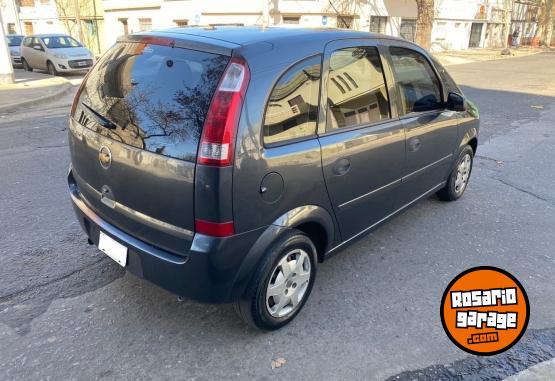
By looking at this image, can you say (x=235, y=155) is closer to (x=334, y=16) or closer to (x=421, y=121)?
(x=421, y=121)

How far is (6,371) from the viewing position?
2256mm

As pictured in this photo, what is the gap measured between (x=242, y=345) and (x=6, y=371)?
124 cm

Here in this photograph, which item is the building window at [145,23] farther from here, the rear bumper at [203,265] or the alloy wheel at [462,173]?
the rear bumper at [203,265]

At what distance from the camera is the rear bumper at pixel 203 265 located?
2.16 m

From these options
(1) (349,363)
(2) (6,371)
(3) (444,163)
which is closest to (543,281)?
(3) (444,163)

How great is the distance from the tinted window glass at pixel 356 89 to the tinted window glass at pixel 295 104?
0.15 metres

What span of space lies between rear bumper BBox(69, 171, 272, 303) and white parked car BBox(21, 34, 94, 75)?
15.0 meters

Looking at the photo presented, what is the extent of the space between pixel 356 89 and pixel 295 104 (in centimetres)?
62

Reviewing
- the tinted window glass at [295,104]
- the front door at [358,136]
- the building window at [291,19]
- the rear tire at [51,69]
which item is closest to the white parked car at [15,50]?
the rear tire at [51,69]

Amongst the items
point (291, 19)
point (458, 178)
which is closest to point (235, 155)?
point (458, 178)

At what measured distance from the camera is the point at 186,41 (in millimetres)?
2375

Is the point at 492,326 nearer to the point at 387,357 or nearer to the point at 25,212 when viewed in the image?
the point at 387,357

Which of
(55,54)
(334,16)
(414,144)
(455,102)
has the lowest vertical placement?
(55,54)

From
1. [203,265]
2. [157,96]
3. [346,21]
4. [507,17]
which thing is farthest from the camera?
[507,17]
